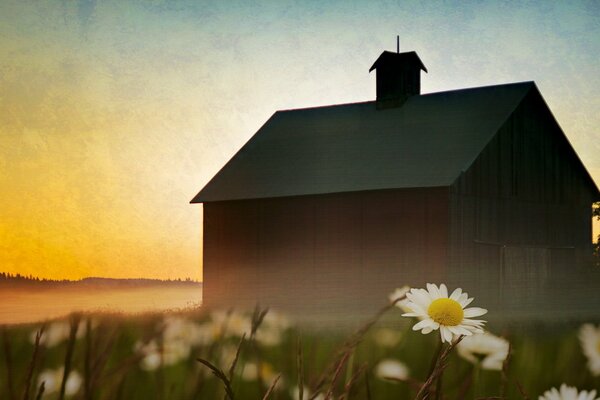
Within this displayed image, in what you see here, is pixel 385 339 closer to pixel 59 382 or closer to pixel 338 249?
pixel 59 382

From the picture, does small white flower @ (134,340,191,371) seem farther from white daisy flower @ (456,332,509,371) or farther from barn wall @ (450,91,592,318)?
barn wall @ (450,91,592,318)

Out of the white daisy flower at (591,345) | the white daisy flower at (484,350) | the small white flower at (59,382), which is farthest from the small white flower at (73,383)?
the white daisy flower at (591,345)

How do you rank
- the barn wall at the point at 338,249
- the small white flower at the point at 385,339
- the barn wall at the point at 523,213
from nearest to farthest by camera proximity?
the small white flower at the point at 385,339 < the barn wall at the point at 338,249 < the barn wall at the point at 523,213

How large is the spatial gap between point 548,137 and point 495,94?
1.70 m

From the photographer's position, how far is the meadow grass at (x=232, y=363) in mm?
1678

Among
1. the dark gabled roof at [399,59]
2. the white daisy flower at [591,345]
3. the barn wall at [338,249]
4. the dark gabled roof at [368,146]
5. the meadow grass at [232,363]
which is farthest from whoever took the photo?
the dark gabled roof at [399,59]

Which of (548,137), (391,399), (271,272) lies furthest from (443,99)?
(391,399)

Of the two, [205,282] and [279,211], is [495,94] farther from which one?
[205,282]

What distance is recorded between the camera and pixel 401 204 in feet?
52.7

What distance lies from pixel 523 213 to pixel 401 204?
323 centimetres

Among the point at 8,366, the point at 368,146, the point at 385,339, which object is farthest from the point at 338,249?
the point at 8,366

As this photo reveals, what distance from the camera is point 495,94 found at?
60.0 feet

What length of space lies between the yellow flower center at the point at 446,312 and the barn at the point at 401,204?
1382 cm

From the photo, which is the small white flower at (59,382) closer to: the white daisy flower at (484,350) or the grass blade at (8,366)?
the grass blade at (8,366)
